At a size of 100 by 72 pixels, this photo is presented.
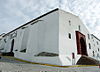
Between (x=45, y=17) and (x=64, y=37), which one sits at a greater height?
(x=45, y=17)

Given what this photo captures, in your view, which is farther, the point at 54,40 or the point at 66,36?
the point at 66,36

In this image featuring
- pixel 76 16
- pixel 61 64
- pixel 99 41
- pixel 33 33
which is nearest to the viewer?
pixel 61 64

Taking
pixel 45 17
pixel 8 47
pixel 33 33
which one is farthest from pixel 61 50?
pixel 8 47

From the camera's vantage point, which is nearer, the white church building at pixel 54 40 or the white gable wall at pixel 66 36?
the white church building at pixel 54 40

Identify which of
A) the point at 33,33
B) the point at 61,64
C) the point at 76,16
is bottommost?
the point at 61,64

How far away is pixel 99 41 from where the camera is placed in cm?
3778

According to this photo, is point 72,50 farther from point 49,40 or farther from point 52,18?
point 52,18

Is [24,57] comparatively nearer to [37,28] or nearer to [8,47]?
[37,28]

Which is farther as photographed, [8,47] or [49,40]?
[8,47]

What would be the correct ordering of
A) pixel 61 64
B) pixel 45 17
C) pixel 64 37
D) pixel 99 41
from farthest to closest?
pixel 99 41
pixel 45 17
pixel 64 37
pixel 61 64

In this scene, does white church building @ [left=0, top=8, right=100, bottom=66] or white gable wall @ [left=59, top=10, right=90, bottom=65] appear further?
white gable wall @ [left=59, top=10, right=90, bottom=65]

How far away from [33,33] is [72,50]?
7522 millimetres

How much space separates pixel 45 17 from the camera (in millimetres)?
18734

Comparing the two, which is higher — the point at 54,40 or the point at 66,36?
the point at 66,36
